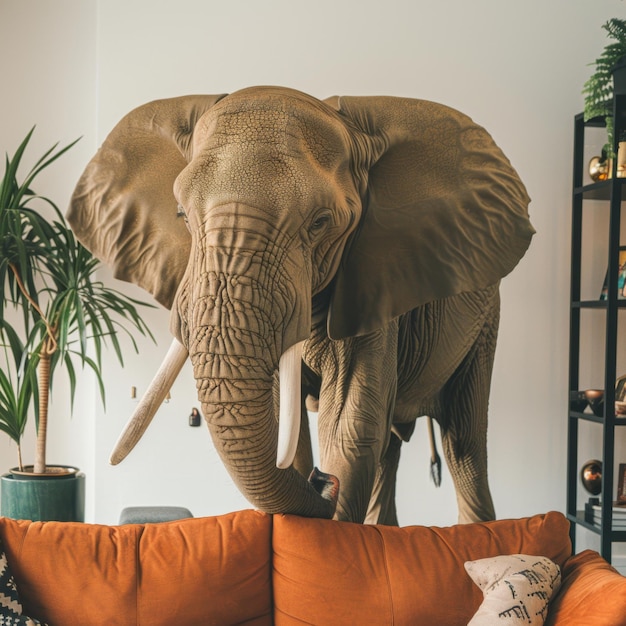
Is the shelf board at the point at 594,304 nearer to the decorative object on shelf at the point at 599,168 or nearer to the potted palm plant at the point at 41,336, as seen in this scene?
the decorative object on shelf at the point at 599,168

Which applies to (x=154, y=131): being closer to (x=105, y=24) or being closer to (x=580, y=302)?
(x=105, y=24)

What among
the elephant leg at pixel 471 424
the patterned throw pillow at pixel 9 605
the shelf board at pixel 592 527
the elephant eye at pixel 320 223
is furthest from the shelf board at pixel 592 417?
the patterned throw pillow at pixel 9 605

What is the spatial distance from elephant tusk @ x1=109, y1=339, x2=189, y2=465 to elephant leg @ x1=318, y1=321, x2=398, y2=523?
1.41ft

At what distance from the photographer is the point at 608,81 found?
3.62 meters

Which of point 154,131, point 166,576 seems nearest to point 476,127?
point 154,131

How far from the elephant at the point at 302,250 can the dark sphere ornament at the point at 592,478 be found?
4.80 feet

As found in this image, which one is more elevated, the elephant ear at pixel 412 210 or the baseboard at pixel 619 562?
the elephant ear at pixel 412 210

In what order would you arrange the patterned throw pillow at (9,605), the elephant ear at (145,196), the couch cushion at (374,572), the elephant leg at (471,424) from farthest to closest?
the elephant leg at (471,424), the elephant ear at (145,196), the couch cushion at (374,572), the patterned throw pillow at (9,605)

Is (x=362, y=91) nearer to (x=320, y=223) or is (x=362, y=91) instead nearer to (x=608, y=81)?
(x=608, y=81)

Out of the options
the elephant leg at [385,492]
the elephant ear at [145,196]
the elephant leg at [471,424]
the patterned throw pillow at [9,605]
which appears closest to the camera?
the patterned throw pillow at [9,605]

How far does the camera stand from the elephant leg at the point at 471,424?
2.95 metres

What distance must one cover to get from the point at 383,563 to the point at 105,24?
2.51 metres

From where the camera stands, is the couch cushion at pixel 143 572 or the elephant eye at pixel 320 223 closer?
the elephant eye at pixel 320 223

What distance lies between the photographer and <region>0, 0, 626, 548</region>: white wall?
11.9 ft
